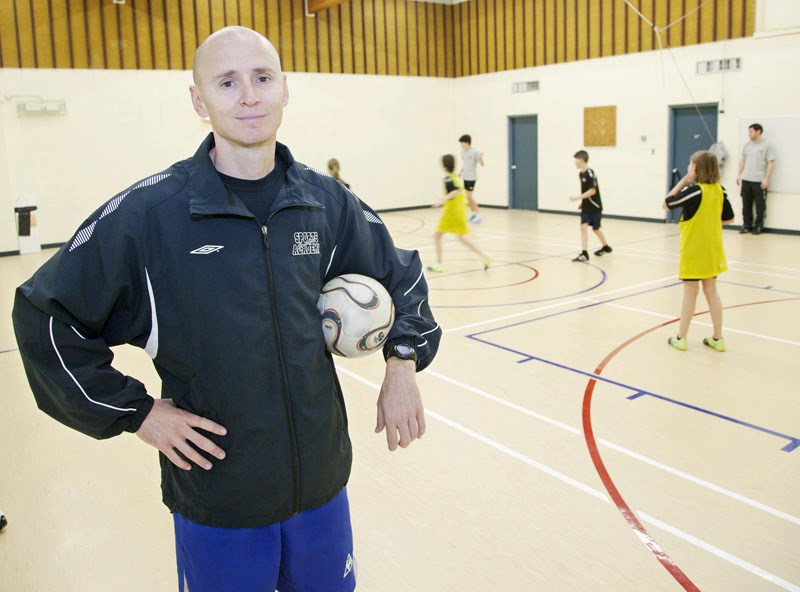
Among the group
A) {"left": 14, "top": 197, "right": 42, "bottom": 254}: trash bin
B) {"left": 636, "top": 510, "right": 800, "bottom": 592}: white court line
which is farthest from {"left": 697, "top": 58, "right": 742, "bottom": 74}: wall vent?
{"left": 14, "top": 197, "right": 42, "bottom": 254}: trash bin

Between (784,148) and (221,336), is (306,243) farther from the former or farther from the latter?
(784,148)

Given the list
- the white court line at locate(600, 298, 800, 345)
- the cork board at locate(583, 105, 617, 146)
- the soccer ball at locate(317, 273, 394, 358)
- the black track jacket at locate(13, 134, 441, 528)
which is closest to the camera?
the black track jacket at locate(13, 134, 441, 528)

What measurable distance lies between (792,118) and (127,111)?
13.8 m

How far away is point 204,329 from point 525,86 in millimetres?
18783

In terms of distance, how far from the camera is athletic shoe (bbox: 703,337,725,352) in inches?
265

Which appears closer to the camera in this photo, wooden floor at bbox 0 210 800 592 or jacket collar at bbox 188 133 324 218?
jacket collar at bbox 188 133 324 218

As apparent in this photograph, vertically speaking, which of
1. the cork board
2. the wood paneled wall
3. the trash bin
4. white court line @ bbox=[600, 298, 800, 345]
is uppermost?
the wood paneled wall

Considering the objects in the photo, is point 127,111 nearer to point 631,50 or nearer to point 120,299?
point 631,50

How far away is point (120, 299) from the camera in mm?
1876

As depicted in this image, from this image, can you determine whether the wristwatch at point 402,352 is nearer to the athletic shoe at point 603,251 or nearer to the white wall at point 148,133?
the athletic shoe at point 603,251

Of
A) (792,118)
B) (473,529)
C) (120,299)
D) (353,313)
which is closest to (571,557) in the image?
(473,529)

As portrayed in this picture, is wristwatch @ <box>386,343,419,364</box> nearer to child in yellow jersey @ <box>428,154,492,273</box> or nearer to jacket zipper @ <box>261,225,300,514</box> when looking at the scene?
jacket zipper @ <box>261,225,300,514</box>

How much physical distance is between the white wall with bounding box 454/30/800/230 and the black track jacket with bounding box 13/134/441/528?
47.5ft

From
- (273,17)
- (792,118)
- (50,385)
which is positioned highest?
(273,17)
